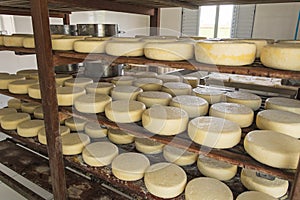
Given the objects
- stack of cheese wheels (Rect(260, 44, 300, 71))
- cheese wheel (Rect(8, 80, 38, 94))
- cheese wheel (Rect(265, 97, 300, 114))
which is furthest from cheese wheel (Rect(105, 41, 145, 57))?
cheese wheel (Rect(8, 80, 38, 94))

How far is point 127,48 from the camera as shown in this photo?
1.04 m

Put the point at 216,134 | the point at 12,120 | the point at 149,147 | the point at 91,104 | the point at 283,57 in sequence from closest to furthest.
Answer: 1. the point at 283,57
2. the point at 216,134
3. the point at 91,104
4. the point at 149,147
5. the point at 12,120

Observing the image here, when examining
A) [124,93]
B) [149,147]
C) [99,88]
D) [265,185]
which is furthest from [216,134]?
[99,88]

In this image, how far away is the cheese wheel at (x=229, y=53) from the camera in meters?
0.79

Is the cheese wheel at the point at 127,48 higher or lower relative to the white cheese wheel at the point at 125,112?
higher

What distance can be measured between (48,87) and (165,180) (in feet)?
2.61

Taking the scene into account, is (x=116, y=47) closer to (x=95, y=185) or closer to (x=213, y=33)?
(x=95, y=185)

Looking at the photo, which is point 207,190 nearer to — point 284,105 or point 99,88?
point 284,105

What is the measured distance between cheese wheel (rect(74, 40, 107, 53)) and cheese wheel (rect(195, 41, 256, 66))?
56 cm

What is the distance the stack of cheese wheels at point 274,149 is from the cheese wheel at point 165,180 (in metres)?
0.40

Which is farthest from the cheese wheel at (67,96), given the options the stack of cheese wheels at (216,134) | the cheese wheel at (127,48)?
the stack of cheese wheels at (216,134)

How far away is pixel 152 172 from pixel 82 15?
13.1ft

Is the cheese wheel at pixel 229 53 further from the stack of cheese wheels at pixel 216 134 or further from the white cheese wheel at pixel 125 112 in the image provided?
the white cheese wheel at pixel 125 112

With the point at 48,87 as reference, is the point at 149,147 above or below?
below
